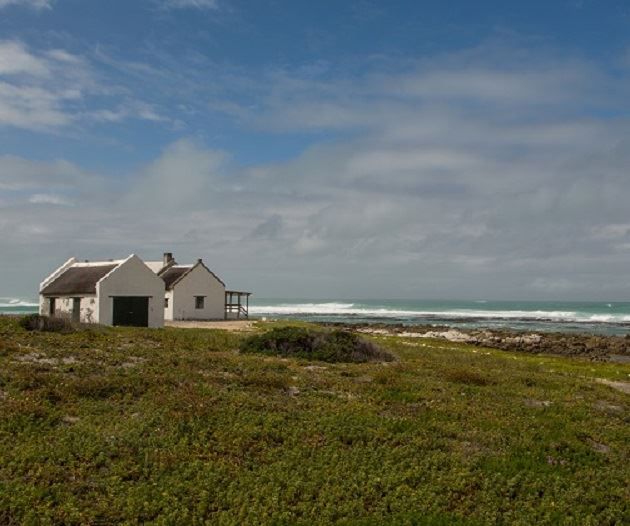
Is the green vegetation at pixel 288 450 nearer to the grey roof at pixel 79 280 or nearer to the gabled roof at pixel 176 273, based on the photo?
the grey roof at pixel 79 280

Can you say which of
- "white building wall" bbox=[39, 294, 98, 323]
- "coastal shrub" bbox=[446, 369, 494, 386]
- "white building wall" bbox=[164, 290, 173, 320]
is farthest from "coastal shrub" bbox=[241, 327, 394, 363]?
"white building wall" bbox=[164, 290, 173, 320]

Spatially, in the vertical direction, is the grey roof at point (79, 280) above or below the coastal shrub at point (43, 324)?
above

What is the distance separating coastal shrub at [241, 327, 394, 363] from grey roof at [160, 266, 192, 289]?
4386 cm

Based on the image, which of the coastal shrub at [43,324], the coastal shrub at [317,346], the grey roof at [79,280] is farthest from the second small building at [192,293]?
the coastal shrub at [317,346]

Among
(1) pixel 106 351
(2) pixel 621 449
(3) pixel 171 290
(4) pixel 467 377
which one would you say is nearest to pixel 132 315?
(3) pixel 171 290

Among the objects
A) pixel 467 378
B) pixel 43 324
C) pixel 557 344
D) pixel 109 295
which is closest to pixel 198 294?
pixel 109 295

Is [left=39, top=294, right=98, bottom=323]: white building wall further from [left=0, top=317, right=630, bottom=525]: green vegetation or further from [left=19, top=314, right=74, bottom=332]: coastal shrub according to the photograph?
[left=0, top=317, right=630, bottom=525]: green vegetation

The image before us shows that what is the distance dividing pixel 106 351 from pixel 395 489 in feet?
45.3

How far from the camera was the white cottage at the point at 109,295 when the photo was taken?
4631 cm

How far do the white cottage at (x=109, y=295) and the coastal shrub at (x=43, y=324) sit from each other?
18.1 m

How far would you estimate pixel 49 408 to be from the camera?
12797 mm

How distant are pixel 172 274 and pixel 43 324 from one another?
144 feet

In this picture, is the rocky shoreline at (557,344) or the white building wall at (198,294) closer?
the rocky shoreline at (557,344)

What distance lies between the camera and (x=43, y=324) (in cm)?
2727
